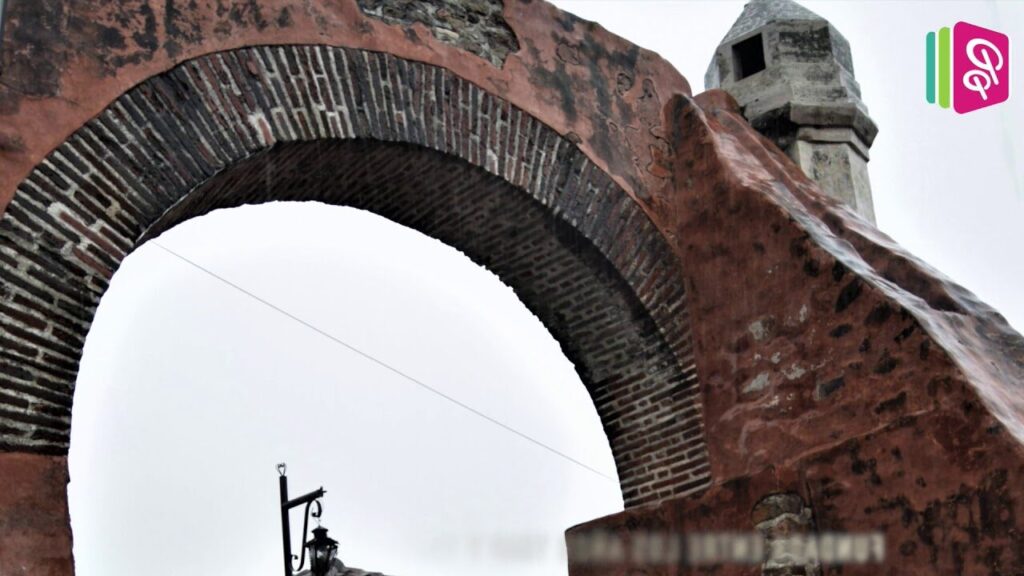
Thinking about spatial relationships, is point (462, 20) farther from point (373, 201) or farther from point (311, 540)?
point (311, 540)

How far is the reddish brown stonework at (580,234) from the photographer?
14.6 feet

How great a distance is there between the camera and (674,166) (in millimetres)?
6535

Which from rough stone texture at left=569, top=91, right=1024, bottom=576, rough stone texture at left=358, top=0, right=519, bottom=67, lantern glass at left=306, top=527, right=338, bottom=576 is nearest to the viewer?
rough stone texture at left=569, top=91, right=1024, bottom=576

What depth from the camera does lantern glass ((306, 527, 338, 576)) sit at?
666 cm

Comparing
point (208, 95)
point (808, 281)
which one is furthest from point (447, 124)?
point (808, 281)

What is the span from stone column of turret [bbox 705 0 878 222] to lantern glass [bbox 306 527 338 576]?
3150mm

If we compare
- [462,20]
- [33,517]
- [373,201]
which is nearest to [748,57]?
[462,20]

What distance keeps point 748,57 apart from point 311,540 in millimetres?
3598

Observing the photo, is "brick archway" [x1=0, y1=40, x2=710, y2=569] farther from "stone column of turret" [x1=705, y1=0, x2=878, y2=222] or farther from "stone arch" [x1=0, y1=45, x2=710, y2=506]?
"stone column of turret" [x1=705, y1=0, x2=878, y2=222]

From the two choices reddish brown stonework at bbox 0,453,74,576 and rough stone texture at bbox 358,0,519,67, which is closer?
reddish brown stonework at bbox 0,453,74,576

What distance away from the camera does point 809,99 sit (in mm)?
7344

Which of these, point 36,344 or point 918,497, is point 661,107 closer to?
point 918,497

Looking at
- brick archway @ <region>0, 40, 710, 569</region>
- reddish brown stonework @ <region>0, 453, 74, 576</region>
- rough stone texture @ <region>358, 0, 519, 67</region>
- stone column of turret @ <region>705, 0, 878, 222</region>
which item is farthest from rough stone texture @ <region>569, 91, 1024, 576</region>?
reddish brown stonework @ <region>0, 453, 74, 576</region>

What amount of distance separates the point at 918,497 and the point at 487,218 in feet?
7.42
